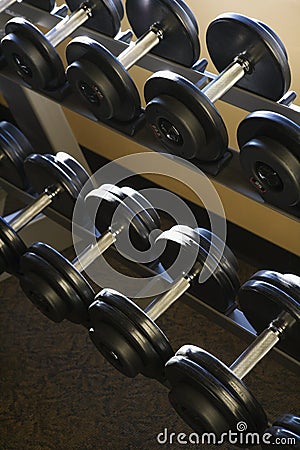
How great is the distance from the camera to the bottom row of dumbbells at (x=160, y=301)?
Answer: 135cm

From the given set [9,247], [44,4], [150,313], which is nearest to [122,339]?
[150,313]

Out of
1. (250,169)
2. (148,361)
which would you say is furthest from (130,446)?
(250,169)

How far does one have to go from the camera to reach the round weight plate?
147 cm

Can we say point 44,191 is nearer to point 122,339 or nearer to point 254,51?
point 122,339

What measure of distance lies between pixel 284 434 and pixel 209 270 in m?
0.37

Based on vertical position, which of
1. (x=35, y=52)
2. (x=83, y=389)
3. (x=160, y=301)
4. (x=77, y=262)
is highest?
(x=35, y=52)

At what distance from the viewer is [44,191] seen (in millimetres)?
1839

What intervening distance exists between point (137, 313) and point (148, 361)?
0.11 m

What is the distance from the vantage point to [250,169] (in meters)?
1.29

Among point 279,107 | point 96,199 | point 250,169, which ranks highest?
point 279,107

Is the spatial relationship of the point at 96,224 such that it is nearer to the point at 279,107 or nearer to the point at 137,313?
the point at 137,313

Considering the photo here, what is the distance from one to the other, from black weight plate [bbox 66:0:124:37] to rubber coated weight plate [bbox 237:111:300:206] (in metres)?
0.47

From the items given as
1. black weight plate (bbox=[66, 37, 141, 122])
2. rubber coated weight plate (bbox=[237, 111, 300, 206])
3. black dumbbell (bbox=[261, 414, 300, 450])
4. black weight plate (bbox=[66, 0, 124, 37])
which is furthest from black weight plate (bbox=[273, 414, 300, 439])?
black weight plate (bbox=[66, 0, 124, 37])

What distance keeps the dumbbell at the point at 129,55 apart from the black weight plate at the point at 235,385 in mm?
505
